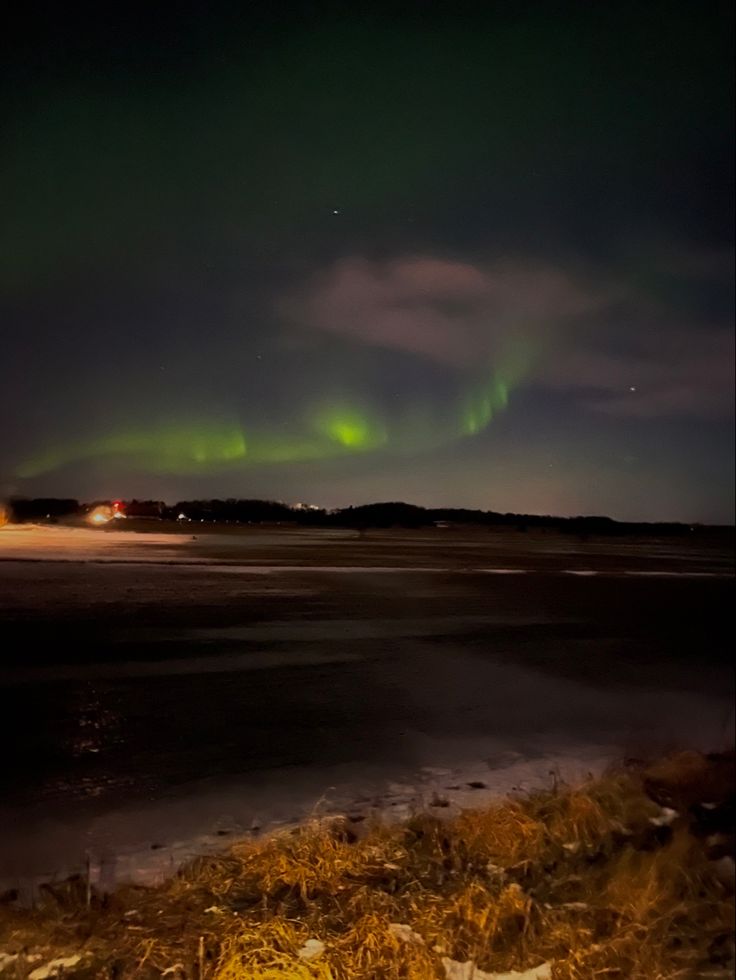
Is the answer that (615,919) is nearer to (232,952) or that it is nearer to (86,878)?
(232,952)

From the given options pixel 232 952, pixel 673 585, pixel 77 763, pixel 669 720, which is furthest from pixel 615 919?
pixel 673 585

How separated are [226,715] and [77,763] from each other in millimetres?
1786

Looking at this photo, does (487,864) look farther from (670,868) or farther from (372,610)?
(372,610)

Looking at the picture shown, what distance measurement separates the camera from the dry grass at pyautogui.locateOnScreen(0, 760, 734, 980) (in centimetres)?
332

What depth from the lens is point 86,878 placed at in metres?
4.19

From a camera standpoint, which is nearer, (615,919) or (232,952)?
(232,952)

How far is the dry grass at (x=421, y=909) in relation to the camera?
10.9ft

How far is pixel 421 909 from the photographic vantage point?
3.71m

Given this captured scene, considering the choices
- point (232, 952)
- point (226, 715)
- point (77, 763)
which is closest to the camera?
point (232, 952)

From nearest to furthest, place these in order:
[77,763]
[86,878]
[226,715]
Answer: [86,878], [77,763], [226,715]

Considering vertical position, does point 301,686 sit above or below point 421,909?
below

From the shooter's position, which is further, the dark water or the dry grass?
the dark water

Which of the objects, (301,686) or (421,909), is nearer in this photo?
(421,909)

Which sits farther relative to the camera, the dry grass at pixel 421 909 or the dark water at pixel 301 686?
the dark water at pixel 301 686
